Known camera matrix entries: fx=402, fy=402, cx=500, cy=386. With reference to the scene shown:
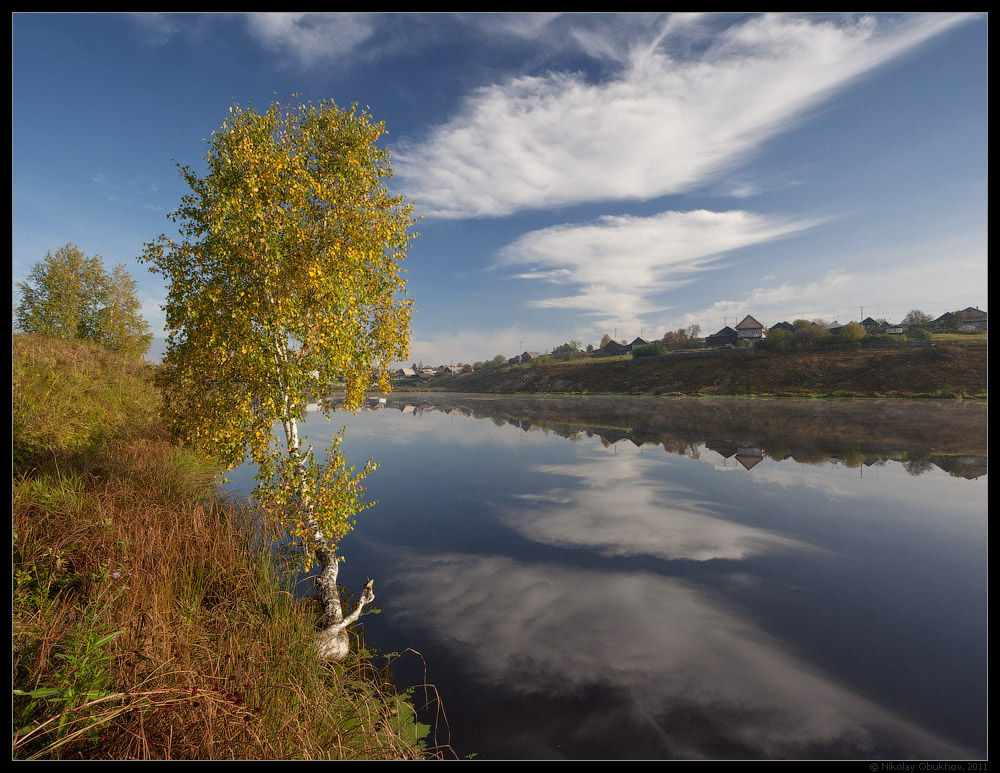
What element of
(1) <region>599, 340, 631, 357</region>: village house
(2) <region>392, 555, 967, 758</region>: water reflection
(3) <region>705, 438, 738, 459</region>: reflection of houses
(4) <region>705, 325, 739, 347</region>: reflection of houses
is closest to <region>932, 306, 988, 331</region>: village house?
(4) <region>705, 325, 739, 347</region>: reflection of houses

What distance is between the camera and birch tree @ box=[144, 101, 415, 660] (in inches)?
346

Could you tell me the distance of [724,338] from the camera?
134875 mm

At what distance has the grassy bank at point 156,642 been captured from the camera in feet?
12.7

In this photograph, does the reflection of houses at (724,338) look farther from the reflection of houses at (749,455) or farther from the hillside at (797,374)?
the reflection of houses at (749,455)

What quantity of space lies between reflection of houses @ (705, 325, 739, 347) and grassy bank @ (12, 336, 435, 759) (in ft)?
484

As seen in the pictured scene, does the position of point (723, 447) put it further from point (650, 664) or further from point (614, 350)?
point (614, 350)

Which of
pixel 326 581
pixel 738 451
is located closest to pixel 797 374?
pixel 738 451

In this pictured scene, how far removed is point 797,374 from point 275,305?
325 ft

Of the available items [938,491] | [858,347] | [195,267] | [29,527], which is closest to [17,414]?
[29,527]

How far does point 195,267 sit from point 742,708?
1403cm

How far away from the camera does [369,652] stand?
28.3 feet

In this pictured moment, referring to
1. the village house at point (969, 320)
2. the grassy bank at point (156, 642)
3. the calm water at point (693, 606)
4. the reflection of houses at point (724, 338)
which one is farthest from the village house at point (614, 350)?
the grassy bank at point (156, 642)

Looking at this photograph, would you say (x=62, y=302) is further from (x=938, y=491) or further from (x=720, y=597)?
(x=938, y=491)

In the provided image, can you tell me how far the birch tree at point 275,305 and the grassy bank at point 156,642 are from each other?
1.65 m
